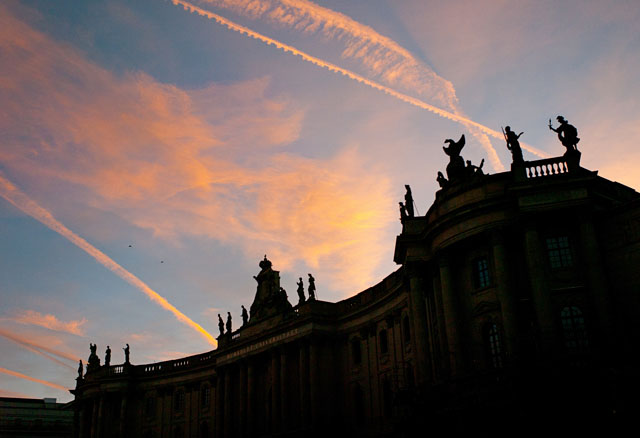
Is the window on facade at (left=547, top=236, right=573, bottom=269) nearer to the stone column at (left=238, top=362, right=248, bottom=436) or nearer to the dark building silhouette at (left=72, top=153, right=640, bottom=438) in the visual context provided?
the dark building silhouette at (left=72, top=153, right=640, bottom=438)

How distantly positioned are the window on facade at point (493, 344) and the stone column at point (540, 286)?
10.2 ft

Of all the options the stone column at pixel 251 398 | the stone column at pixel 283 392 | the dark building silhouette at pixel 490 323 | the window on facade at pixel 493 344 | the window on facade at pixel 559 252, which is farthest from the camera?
the stone column at pixel 251 398

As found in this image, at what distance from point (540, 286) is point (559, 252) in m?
2.79

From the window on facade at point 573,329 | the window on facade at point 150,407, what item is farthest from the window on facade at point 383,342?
the window on facade at point 150,407

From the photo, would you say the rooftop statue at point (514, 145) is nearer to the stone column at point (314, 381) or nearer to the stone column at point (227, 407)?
the stone column at point (314, 381)

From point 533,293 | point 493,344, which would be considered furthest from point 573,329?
point 493,344

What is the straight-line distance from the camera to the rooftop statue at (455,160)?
129 feet

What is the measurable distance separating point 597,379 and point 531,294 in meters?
7.46

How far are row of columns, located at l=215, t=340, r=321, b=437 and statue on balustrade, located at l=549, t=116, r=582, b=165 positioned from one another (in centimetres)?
2799

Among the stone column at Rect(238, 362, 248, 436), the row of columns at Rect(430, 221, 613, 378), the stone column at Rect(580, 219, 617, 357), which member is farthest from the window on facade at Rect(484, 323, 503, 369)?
the stone column at Rect(238, 362, 248, 436)

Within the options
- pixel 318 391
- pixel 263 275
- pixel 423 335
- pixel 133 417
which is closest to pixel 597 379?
pixel 423 335

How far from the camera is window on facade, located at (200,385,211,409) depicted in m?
71.1

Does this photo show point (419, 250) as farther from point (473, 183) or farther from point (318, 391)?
point (318, 391)

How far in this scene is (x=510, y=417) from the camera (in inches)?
1115
